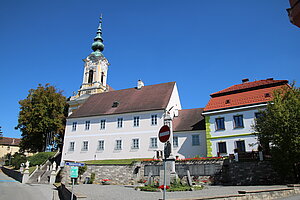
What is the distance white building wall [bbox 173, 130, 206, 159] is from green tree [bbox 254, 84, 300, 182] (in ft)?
33.3

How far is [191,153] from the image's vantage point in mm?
28266

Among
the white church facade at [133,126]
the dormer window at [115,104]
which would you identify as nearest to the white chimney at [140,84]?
the white church facade at [133,126]

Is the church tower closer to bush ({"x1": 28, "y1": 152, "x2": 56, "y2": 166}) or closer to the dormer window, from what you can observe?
bush ({"x1": 28, "y1": 152, "x2": 56, "y2": 166})

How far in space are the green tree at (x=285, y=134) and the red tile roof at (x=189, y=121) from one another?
11.2 meters

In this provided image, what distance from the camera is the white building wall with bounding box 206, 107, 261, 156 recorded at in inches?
958

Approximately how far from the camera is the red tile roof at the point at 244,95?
2511 centimetres

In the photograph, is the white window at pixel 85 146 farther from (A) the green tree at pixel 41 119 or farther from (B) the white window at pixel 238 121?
(B) the white window at pixel 238 121

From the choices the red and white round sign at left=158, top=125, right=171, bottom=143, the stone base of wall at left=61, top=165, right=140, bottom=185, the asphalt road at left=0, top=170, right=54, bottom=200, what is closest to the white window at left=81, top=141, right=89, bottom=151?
the stone base of wall at left=61, top=165, right=140, bottom=185

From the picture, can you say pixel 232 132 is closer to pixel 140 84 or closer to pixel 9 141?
pixel 140 84

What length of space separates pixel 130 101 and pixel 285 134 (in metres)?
23.6

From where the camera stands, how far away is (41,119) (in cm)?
4231

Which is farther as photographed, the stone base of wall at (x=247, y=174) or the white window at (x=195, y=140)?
the white window at (x=195, y=140)

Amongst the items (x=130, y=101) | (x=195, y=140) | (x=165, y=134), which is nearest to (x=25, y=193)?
(x=165, y=134)

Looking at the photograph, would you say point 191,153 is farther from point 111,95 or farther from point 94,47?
point 94,47
